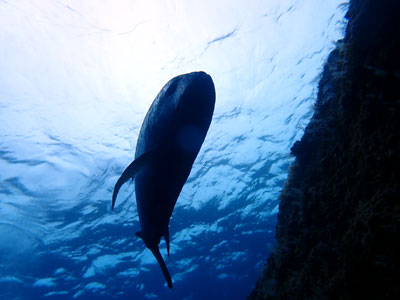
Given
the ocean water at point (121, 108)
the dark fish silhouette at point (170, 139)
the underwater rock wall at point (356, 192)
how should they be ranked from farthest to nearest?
the ocean water at point (121, 108) < the underwater rock wall at point (356, 192) < the dark fish silhouette at point (170, 139)

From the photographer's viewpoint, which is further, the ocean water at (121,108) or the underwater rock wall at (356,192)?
the ocean water at (121,108)

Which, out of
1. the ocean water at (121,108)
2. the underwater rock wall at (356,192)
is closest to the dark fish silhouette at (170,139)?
the underwater rock wall at (356,192)

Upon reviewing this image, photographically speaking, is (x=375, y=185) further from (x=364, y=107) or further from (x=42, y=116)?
(x=42, y=116)

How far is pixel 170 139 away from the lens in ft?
5.47

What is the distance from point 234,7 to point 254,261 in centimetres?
2670

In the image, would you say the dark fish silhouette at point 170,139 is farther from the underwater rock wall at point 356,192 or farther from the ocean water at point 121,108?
the ocean water at point 121,108

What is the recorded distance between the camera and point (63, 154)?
1195 centimetres

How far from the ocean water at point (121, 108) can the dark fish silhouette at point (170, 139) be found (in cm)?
470

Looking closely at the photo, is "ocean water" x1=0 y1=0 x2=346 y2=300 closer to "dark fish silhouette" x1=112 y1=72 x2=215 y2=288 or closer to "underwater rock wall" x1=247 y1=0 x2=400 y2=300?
"underwater rock wall" x1=247 y1=0 x2=400 y2=300

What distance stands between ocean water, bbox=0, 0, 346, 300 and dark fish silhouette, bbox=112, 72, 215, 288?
470 cm

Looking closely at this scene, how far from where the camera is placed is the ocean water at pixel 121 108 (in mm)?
8398

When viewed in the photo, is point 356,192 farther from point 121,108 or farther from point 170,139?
point 121,108

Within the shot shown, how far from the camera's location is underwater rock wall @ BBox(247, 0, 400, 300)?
193cm

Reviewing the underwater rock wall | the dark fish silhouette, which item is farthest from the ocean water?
the dark fish silhouette
